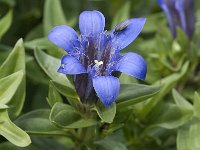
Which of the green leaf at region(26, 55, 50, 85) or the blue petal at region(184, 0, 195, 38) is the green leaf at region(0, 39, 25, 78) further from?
the blue petal at region(184, 0, 195, 38)

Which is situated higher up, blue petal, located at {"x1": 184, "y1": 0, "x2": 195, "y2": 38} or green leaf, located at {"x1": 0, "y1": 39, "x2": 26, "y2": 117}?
green leaf, located at {"x1": 0, "y1": 39, "x2": 26, "y2": 117}

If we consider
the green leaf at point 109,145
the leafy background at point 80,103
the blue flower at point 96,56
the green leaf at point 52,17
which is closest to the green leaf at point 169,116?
the leafy background at point 80,103

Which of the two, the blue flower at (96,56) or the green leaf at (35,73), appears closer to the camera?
the blue flower at (96,56)

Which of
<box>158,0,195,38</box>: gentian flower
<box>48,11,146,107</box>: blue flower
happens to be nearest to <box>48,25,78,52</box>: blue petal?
<box>48,11,146,107</box>: blue flower

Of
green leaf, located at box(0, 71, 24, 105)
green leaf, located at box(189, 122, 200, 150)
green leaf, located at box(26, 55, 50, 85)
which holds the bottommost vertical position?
green leaf, located at box(189, 122, 200, 150)

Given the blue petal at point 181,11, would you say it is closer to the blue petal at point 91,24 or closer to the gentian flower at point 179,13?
the gentian flower at point 179,13

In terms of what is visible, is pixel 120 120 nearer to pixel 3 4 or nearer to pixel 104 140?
pixel 104 140
